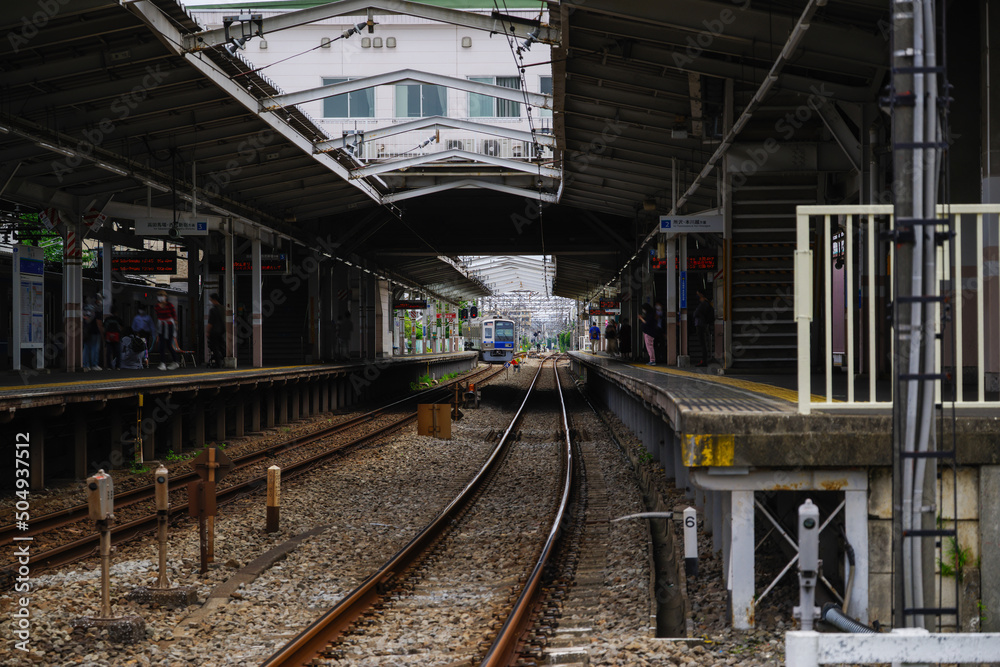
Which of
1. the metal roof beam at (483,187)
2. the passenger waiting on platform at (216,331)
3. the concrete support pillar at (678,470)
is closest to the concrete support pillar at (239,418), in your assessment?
the passenger waiting on platform at (216,331)

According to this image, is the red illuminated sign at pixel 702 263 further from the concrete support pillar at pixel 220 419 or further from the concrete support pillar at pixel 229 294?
the concrete support pillar at pixel 229 294

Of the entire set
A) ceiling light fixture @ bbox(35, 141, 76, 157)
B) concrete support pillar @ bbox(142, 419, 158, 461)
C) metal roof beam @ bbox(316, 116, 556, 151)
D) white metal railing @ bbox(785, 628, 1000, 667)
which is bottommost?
concrete support pillar @ bbox(142, 419, 158, 461)

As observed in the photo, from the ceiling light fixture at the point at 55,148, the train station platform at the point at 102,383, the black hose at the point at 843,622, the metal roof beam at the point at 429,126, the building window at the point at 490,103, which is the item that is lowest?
the black hose at the point at 843,622

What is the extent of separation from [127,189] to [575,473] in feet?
33.5

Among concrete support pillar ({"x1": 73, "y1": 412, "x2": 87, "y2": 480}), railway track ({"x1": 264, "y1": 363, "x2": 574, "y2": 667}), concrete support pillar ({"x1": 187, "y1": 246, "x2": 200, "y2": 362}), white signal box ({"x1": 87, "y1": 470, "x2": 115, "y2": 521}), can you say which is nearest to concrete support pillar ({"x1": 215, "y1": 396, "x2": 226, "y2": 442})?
concrete support pillar ({"x1": 73, "y1": 412, "x2": 87, "y2": 480})

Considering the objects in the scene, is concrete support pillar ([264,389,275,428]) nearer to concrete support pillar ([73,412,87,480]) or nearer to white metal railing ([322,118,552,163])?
concrete support pillar ([73,412,87,480])

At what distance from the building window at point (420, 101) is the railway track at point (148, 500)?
67.2 ft

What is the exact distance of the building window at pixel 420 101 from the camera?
1422 inches

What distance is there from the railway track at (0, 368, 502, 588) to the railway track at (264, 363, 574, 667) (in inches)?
106

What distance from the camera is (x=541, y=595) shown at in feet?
22.0

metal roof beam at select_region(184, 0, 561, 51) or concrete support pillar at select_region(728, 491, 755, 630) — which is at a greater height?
metal roof beam at select_region(184, 0, 561, 51)

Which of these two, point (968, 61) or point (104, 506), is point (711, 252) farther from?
point (104, 506)

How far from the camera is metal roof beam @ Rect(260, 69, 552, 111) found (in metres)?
14.9

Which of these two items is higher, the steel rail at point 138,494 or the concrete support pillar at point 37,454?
the concrete support pillar at point 37,454
